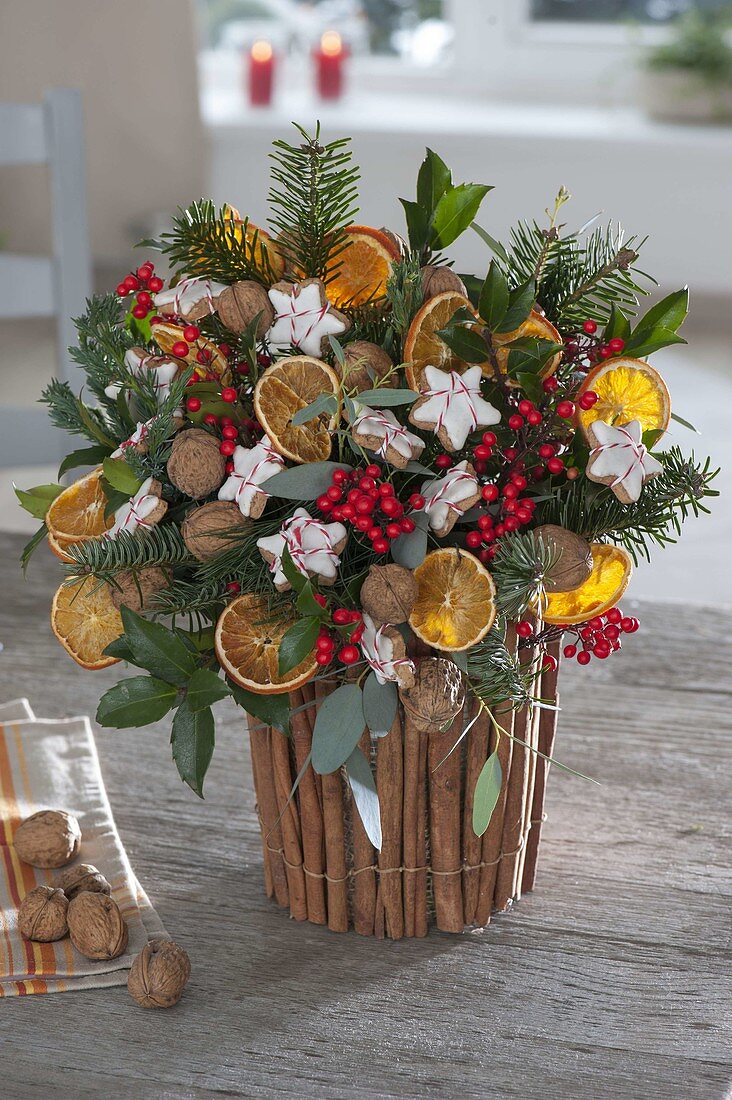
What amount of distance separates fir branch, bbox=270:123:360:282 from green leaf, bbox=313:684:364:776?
21 centimetres

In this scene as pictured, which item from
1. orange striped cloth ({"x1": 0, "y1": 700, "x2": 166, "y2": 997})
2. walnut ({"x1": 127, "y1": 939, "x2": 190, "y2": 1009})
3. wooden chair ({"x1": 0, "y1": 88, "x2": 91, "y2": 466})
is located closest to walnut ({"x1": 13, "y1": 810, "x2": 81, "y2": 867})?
orange striped cloth ({"x1": 0, "y1": 700, "x2": 166, "y2": 997})

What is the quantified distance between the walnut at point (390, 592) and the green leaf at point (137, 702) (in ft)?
0.36

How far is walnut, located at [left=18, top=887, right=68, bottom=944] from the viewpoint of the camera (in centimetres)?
64

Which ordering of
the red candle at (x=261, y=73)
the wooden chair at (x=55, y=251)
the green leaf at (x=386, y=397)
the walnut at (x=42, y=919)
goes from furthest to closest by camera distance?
the red candle at (x=261, y=73) → the wooden chair at (x=55, y=251) → the walnut at (x=42, y=919) → the green leaf at (x=386, y=397)

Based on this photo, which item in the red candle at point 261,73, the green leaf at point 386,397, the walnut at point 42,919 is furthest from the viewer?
the red candle at point 261,73

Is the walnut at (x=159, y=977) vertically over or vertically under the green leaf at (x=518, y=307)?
under

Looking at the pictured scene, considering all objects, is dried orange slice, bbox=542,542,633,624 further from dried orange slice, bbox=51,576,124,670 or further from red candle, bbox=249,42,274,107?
red candle, bbox=249,42,274,107

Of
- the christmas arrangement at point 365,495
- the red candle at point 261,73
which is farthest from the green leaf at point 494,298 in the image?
the red candle at point 261,73

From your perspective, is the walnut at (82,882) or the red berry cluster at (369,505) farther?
the walnut at (82,882)

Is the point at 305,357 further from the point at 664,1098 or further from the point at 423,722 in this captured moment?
the point at 664,1098

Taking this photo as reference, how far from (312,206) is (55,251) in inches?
32.6

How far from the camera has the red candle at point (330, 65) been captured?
3.92 meters

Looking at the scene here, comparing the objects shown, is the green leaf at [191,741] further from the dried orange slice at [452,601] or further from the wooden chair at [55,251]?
the wooden chair at [55,251]

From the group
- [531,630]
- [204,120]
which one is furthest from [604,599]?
[204,120]
